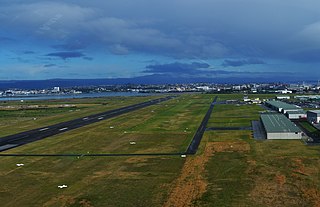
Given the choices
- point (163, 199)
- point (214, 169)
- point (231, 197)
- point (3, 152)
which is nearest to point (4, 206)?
point (163, 199)

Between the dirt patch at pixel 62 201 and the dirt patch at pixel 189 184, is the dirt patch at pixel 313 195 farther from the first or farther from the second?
the dirt patch at pixel 62 201

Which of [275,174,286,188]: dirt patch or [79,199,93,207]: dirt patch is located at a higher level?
[275,174,286,188]: dirt patch

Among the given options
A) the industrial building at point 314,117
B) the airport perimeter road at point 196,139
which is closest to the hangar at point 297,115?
the industrial building at point 314,117

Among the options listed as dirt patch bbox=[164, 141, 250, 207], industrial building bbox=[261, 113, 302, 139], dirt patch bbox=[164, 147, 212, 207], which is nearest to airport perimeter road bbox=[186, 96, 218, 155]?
dirt patch bbox=[164, 141, 250, 207]

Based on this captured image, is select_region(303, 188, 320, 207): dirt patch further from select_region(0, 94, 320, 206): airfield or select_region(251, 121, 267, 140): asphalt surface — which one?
select_region(251, 121, 267, 140): asphalt surface

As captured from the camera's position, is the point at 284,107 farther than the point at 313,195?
Yes

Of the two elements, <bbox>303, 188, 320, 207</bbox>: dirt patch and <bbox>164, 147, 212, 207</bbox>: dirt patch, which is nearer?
<bbox>303, 188, 320, 207</bbox>: dirt patch

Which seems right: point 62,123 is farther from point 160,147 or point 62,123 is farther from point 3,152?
point 160,147

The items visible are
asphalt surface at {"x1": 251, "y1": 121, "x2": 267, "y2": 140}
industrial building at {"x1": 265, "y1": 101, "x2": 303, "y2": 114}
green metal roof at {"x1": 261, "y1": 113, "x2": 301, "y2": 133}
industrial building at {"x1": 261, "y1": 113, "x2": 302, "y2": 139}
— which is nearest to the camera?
industrial building at {"x1": 261, "y1": 113, "x2": 302, "y2": 139}

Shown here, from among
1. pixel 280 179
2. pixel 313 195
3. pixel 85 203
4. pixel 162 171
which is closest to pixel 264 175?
pixel 280 179

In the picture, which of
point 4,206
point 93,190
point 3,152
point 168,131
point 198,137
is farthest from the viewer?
point 168,131

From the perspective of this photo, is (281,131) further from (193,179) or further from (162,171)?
(193,179)
